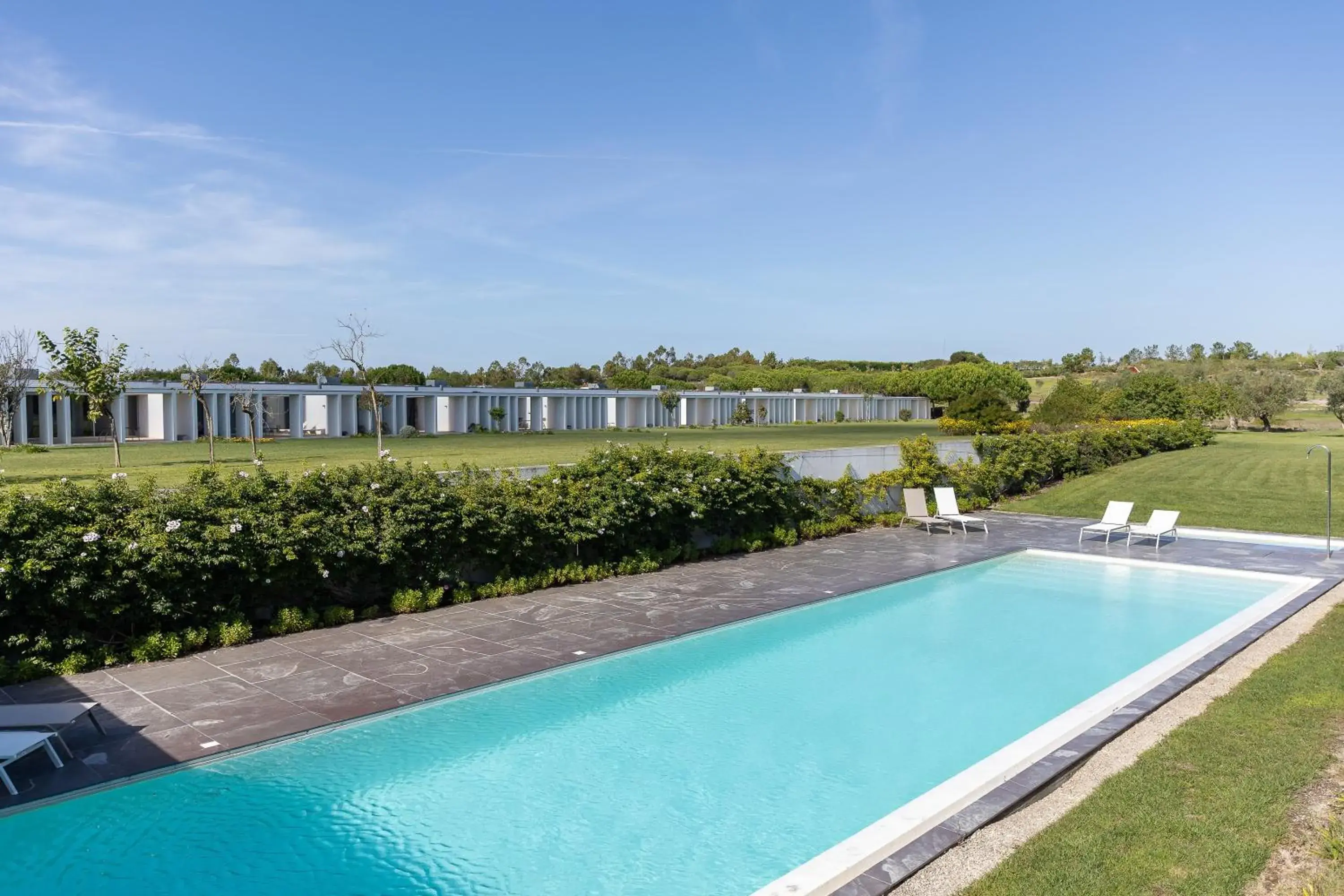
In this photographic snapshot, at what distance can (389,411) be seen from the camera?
138 feet

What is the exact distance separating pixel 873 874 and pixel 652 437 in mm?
36138

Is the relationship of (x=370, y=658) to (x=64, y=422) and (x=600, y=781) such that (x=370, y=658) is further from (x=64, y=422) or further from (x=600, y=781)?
(x=64, y=422)

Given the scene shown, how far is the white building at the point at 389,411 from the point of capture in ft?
111

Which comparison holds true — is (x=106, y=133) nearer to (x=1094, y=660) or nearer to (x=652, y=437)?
(x=1094, y=660)

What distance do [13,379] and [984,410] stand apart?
33152mm

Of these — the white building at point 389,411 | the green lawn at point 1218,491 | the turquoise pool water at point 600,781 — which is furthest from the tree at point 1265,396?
the turquoise pool water at point 600,781

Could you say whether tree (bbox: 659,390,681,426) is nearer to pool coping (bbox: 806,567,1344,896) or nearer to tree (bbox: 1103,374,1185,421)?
tree (bbox: 1103,374,1185,421)

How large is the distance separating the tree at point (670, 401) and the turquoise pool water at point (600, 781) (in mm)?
45937

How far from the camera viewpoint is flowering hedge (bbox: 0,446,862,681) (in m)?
6.49

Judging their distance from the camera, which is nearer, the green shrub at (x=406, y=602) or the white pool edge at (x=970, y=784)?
the white pool edge at (x=970, y=784)

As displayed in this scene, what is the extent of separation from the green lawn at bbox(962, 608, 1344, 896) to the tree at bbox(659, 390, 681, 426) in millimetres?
48400

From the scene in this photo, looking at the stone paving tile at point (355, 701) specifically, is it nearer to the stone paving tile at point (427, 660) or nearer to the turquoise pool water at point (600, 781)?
the stone paving tile at point (427, 660)

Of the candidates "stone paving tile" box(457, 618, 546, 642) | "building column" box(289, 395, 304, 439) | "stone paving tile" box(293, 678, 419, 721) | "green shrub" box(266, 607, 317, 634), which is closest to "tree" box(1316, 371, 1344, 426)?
"building column" box(289, 395, 304, 439)

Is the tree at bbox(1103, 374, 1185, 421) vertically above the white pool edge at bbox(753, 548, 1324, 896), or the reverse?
the tree at bbox(1103, 374, 1185, 421)
